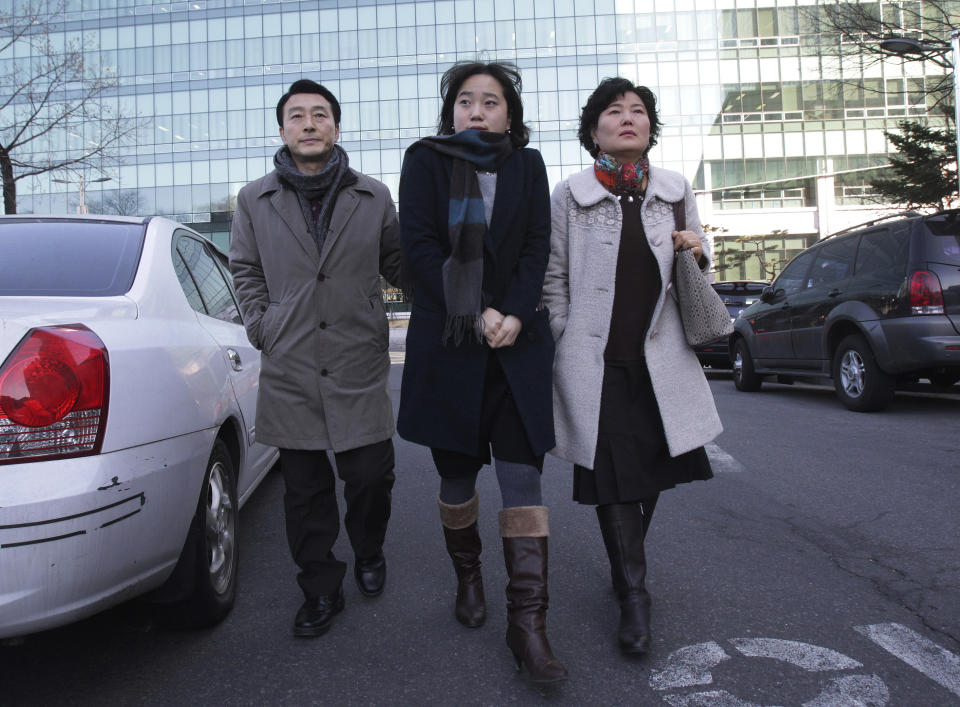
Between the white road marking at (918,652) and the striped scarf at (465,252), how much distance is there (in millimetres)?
1533

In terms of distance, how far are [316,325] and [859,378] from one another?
19.7ft

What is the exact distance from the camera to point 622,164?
257 centimetres

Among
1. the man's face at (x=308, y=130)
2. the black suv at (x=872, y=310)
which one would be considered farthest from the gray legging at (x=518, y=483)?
the black suv at (x=872, y=310)

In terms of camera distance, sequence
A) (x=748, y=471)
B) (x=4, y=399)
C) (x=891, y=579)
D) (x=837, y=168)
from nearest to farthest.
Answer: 1. (x=4, y=399)
2. (x=891, y=579)
3. (x=748, y=471)
4. (x=837, y=168)

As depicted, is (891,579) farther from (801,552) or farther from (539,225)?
(539,225)

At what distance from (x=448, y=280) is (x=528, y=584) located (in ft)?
3.00

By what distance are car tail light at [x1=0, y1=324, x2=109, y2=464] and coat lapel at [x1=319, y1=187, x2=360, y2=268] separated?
903 millimetres

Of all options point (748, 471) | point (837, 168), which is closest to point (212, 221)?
point (837, 168)

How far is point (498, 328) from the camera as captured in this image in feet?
7.27

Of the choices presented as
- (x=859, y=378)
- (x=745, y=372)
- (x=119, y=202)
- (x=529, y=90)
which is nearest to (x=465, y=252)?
(x=859, y=378)

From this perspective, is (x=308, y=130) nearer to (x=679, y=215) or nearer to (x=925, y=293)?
(x=679, y=215)

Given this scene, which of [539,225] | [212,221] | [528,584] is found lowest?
[528,584]

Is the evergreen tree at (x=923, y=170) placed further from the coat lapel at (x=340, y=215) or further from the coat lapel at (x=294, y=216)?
the coat lapel at (x=294, y=216)

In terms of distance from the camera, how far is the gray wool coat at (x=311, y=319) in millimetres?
2590
